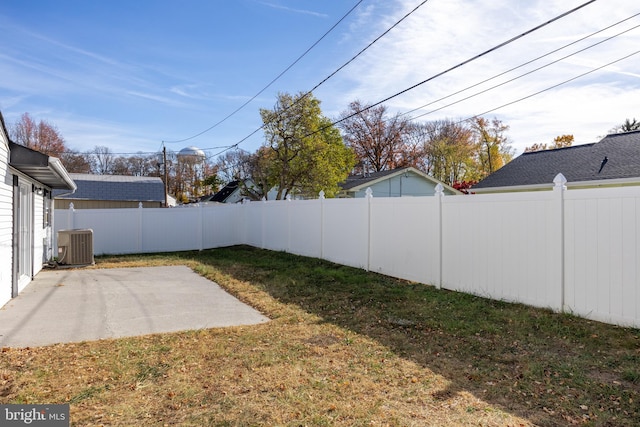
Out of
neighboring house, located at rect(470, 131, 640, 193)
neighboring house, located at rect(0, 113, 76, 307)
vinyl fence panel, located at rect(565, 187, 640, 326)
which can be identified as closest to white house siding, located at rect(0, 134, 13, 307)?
neighboring house, located at rect(0, 113, 76, 307)

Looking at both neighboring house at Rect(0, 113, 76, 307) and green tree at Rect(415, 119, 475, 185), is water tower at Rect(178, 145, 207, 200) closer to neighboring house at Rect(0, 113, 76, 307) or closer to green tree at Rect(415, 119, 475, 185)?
green tree at Rect(415, 119, 475, 185)

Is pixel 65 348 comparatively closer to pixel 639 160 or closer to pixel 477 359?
pixel 477 359

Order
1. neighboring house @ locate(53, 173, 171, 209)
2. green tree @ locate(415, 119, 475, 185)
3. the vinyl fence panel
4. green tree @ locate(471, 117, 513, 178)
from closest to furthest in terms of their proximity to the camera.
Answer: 1. the vinyl fence panel
2. neighboring house @ locate(53, 173, 171, 209)
3. green tree @ locate(415, 119, 475, 185)
4. green tree @ locate(471, 117, 513, 178)

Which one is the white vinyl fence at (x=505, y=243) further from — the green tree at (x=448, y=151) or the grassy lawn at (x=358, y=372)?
the green tree at (x=448, y=151)

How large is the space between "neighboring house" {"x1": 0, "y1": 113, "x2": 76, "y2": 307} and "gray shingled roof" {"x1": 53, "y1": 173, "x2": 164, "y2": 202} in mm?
16050

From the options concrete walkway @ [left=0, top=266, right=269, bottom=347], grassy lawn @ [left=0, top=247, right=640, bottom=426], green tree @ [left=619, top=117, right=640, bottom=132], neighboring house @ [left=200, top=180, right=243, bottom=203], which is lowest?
concrete walkway @ [left=0, top=266, right=269, bottom=347]

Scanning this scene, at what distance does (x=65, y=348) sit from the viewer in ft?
14.1

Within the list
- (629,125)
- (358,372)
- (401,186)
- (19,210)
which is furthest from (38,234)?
(629,125)

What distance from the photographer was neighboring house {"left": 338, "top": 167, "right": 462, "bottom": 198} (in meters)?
22.2

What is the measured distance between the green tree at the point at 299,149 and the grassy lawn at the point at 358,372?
44.9ft

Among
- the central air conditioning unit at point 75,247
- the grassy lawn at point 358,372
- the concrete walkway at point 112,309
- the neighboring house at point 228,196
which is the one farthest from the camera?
the neighboring house at point 228,196

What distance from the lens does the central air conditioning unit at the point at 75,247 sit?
10867mm

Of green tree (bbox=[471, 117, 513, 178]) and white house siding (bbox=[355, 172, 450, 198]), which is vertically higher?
green tree (bbox=[471, 117, 513, 178])

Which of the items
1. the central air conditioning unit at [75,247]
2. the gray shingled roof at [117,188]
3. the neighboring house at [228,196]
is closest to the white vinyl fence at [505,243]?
the central air conditioning unit at [75,247]
